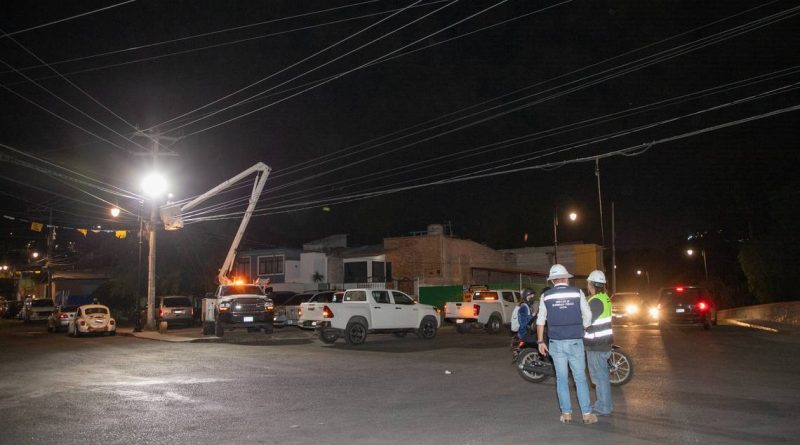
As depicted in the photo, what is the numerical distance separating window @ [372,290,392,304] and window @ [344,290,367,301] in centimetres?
34

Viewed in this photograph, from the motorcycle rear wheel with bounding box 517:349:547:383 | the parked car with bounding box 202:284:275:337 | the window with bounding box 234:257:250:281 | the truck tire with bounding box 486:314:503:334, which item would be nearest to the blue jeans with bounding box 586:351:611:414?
the motorcycle rear wheel with bounding box 517:349:547:383

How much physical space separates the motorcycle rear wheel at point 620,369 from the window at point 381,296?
11.1m

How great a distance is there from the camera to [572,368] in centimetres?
758

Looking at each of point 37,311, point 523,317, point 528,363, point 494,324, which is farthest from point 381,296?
point 37,311

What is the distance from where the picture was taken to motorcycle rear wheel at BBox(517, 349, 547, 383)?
1105 centimetres

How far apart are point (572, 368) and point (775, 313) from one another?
2564 centimetres

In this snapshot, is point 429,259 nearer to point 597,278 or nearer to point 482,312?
point 482,312

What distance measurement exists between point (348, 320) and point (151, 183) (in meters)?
14.2

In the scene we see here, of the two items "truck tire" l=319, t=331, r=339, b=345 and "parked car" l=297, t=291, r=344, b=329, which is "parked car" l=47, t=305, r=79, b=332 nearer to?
"parked car" l=297, t=291, r=344, b=329

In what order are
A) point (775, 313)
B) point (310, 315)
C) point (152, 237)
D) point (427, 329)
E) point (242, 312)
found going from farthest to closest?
1. point (152, 237)
2. point (775, 313)
3. point (242, 312)
4. point (427, 329)
5. point (310, 315)

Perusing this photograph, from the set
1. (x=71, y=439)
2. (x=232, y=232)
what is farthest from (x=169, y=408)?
(x=232, y=232)

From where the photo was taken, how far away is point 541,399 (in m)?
9.50

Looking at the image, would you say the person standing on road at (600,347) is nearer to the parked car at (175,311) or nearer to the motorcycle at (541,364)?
the motorcycle at (541,364)

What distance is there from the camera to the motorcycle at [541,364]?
414 inches
